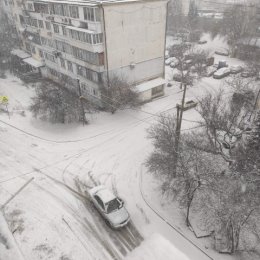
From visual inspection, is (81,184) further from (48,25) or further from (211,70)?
(211,70)

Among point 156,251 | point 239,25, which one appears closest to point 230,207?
point 156,251

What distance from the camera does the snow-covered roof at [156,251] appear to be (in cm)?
1520

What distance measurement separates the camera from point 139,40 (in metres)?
30.7

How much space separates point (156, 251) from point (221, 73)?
33.3 meters

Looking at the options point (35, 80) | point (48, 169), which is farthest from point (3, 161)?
point (35, 80)

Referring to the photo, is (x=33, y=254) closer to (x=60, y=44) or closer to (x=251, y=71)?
(x=60, y=44)

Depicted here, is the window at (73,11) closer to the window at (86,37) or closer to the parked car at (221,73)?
the window at (86,37)

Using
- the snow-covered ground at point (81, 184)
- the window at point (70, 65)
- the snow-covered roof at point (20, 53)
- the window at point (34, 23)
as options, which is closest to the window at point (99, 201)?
the snow-covered ground at point (81, 184)

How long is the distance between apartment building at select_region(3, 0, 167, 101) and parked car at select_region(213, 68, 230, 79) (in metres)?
11.0

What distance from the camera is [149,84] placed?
33375mm

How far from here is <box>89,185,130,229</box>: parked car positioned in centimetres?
1694

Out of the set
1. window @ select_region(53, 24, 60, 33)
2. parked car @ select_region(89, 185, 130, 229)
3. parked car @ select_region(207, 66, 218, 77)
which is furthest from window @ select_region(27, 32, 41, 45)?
parked car @ select_region(89, 185, 130, 229)

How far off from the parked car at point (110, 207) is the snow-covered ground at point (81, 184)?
655 mm

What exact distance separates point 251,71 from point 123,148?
25.6 meters
